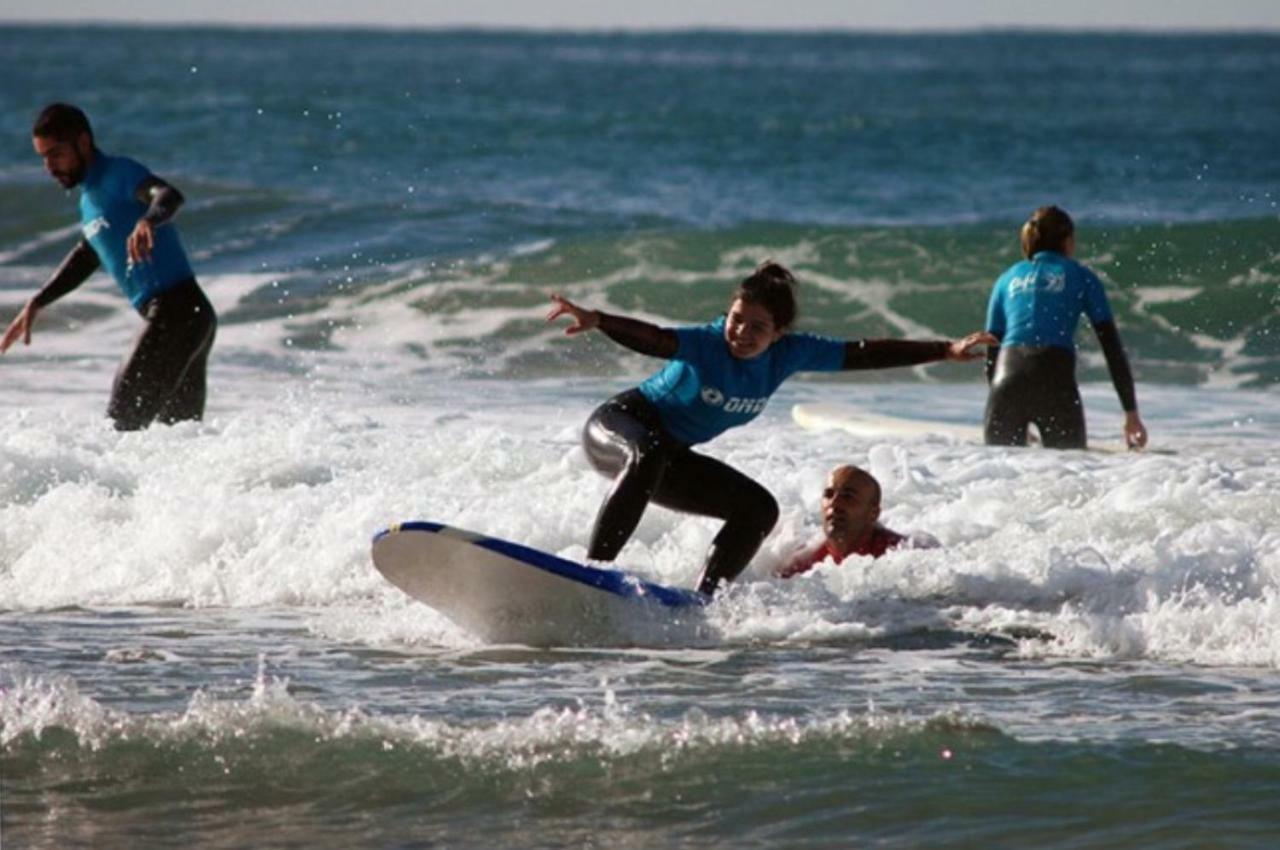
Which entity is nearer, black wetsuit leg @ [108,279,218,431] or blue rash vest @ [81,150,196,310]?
blue rash vest @ [81,150,196,310]

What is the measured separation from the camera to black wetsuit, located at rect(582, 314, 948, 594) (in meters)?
8.10

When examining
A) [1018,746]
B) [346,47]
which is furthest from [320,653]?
[346,47]

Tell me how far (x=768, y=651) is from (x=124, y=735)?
242cm

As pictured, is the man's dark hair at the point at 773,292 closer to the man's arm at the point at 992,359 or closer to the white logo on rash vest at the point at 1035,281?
the white logo on rash vest at the point at 1035,281

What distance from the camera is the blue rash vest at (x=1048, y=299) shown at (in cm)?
1091

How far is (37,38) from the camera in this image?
461ft

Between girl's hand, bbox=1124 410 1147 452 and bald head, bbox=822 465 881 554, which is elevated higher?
girl's hand, bbox=1124 410 1147 452

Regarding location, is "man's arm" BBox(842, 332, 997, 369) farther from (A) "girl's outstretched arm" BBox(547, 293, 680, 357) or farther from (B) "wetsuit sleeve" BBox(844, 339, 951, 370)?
(A) "girl's outstretched arm" BBox(547, 293, 680, 357)

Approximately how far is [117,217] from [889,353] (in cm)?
425

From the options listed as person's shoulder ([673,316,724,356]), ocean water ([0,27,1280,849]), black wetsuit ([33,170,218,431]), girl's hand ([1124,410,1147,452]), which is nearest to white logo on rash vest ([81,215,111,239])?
black wetsuit ([33,170,218,431])

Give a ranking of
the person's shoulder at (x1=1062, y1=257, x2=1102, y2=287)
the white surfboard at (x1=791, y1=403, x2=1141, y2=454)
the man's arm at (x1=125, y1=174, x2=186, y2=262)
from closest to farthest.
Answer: the man's arm at (x1=125, y1=174, x2=186, y2=262)
the person's shoulder at (x1=1062, y1=257, x2=1102, y2=287)
the white surfboard at (x1=791, y1=403, x2=1141, y2=454)

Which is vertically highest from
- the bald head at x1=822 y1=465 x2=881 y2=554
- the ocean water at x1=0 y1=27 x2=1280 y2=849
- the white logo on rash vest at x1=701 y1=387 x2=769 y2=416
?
the white logo on rash vest at x1=701 y1=387 x2=769 y2=416

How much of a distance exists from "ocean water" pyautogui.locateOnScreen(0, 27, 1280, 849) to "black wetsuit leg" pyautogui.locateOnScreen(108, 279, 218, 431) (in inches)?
10.3

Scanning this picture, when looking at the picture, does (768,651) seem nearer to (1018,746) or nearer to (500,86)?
(1018,746)
